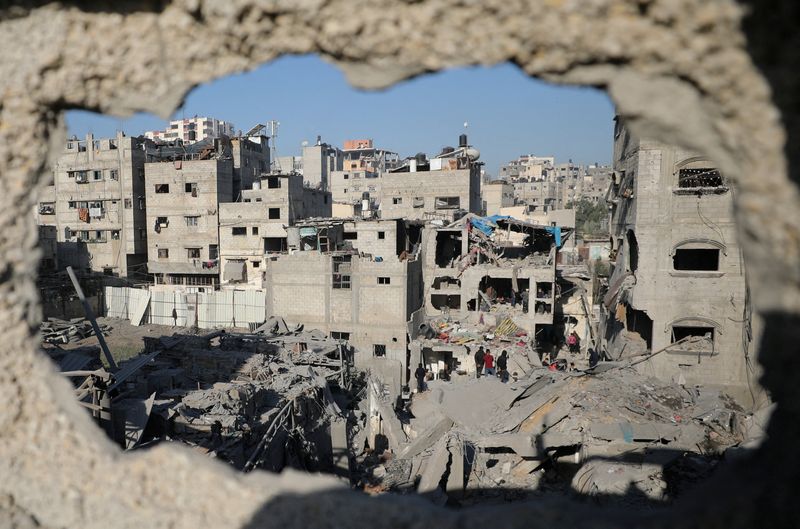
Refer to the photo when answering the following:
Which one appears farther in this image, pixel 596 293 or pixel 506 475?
pixel 596 293

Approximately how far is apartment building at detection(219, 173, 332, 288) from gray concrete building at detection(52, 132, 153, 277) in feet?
24.6

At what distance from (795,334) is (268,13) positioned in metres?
2.88

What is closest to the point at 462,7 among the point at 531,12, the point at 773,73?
the point at 531,12

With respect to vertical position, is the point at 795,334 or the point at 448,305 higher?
the point at 795,334

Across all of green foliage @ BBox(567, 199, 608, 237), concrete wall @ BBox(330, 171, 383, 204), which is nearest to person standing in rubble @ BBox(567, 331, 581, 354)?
concrete wall @ BBox(330, 171, 383, 204)

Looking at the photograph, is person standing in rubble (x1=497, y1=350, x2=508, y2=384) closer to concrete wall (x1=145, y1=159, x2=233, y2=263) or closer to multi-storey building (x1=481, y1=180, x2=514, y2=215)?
concrete wall (x1=145, y1=159, x2=233, y2=263)

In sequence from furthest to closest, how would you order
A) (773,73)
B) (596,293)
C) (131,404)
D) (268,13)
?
(596,293)
(131,404)
(268,13)
(773,73)

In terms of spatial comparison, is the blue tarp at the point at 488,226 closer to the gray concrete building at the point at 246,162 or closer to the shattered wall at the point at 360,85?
the gray concrete building at the point at 246,162

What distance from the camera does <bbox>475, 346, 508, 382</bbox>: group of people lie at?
2050cm

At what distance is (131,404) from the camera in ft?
32.9

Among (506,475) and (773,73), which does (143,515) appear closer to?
(773,73)

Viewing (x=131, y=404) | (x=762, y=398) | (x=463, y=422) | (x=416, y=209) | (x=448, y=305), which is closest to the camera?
(x=131, y=404)

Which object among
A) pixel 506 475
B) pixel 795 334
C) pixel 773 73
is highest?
pixel 773 73

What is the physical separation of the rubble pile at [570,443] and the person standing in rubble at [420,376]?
311 inches
